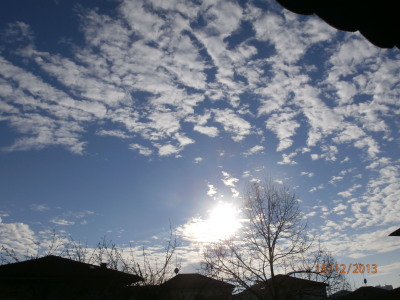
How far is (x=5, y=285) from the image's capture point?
12516mm

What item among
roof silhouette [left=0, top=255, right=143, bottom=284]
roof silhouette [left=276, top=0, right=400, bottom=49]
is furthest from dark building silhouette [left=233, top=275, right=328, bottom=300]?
roof silhouette [left=276, top=0, right=400, bottom=49]

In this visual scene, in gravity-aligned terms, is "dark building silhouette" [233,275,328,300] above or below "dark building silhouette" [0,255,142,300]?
below

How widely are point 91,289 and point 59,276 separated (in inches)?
63.5

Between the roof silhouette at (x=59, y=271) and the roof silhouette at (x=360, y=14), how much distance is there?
1255cm

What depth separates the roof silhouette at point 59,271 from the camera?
41.7 feet

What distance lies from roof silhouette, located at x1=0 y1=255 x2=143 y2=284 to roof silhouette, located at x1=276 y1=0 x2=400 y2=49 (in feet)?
41.2

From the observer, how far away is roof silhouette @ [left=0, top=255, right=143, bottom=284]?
12700mm

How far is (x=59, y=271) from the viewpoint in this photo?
13.6 meters

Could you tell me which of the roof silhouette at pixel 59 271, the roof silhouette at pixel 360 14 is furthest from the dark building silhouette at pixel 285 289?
the roof silhouette at pixel 360 14

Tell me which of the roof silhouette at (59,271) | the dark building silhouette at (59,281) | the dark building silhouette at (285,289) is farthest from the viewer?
the dark building silhouette at (285,289)

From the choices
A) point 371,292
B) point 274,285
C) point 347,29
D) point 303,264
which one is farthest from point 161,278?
point 371,292

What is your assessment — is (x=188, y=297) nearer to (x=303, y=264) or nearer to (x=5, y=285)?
(x=303, y=264)

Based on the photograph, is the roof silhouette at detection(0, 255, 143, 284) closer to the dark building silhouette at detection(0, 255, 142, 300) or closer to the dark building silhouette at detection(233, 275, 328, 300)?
the dark building silhouette at detection(0, 255, 142, 300)

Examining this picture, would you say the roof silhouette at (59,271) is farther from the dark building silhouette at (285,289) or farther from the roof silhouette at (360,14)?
the roof silhouette at (360,14)
